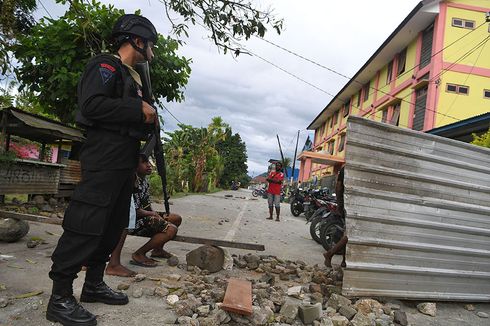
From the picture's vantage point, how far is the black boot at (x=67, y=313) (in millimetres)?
2215

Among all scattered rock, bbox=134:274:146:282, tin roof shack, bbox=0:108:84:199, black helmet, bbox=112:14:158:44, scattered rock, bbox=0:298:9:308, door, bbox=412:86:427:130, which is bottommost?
scattered rock, bbox=0:298:9:308

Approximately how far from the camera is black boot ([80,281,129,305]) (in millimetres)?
2670

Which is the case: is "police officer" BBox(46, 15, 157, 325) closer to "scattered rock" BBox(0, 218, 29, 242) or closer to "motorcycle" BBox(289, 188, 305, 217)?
"scattered rock" BBox(0, 218, 29, 242)

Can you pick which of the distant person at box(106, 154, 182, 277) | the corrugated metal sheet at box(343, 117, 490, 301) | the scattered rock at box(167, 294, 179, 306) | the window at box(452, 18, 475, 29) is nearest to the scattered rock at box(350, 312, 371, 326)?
the corrugated metal sheet at box(343, 117, 490, 301)

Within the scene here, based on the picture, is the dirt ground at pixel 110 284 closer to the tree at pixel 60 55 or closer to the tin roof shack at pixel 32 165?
the tin roof shack at pixel 32 165

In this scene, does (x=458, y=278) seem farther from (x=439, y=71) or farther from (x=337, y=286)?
(x=439, y=71)

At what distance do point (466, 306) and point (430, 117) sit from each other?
39.6 feet

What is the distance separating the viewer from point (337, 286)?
3986mm

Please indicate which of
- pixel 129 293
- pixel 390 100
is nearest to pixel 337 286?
pixel 129 293

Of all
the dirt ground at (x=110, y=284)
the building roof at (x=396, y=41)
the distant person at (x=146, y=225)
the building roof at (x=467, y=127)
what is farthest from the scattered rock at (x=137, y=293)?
the building roof at (x=396, y=41)

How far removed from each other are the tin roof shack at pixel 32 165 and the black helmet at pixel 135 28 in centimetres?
554

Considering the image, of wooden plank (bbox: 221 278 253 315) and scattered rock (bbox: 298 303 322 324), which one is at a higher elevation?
wooden plank (bbox: 221 278 253 315)

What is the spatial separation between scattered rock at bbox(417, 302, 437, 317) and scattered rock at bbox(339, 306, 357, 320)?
0.93m

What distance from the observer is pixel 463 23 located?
48.9 feet
